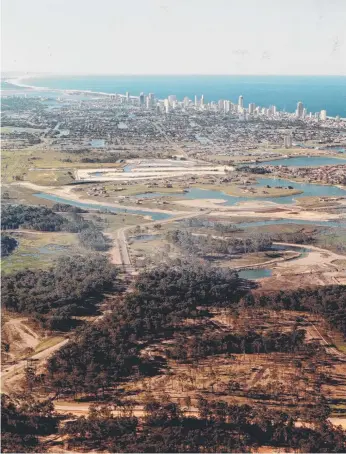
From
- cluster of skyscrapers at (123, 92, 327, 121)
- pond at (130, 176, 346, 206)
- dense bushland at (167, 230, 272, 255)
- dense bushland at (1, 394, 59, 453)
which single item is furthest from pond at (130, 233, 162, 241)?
cluster of skyscrapers at (123, 92, 327, 121)

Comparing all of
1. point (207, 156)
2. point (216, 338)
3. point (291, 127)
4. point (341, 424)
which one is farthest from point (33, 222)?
point (291, 127)

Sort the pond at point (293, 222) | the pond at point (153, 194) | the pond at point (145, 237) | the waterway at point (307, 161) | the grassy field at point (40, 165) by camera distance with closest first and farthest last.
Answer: the pond at point (145, 237), the pond at point (293, 222), the pond at point (153, 194), the grassy field at point (40, 165), the waterway at point (307, 161)

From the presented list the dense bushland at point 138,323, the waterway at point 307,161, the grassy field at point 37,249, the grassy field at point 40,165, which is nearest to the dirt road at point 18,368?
the dense bushland at point 138,323

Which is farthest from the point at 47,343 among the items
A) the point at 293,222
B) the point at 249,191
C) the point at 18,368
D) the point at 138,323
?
the point at 249,191

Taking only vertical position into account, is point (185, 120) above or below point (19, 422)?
above

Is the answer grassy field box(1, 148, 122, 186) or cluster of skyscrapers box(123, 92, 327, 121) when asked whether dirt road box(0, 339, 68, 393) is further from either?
cluster of skyscrapers box(123, 92, 327, 121)

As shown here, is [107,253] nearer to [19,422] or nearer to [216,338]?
[216,338]

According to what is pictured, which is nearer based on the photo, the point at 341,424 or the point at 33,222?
the point at 341,424

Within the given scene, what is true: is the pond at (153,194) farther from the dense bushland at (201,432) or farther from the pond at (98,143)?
the dense bushland at (201,432)
